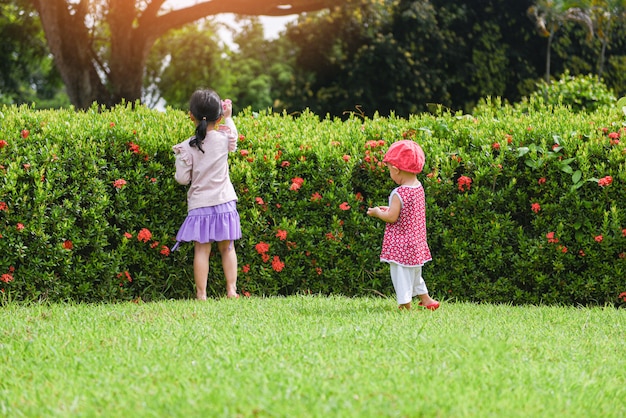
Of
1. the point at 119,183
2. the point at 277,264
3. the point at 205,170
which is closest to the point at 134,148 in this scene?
the point at 119,183

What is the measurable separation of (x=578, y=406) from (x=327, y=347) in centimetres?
135

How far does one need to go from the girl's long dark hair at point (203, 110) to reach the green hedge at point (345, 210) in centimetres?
39

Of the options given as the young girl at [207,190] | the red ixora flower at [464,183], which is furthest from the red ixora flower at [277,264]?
the red ixora flower at [464,183]

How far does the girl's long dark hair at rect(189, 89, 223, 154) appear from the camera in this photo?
6055mm

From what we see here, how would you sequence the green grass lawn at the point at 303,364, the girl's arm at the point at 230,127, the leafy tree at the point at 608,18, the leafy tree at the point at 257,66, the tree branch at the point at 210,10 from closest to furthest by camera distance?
the green grass lawn at the point at 303,364 < the girl's arm at the point at 230,127 < the tree branch at the point at 210,10 < the leafy tree at the point at 608,18 < the leafy tree at the point at 257,66

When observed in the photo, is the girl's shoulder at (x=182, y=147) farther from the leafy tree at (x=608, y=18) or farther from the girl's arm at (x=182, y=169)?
the leafy tree at (x=608, y=18)

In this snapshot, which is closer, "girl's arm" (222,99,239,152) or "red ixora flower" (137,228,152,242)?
"red ixora flower" (137,228,152,242)

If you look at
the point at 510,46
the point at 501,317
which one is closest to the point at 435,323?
the point at 501,317

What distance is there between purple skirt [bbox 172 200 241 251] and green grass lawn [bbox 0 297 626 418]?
80cm

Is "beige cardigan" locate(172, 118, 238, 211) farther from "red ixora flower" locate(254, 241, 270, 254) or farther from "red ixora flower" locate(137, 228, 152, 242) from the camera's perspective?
"red ixora flower" locate(254, 241, 270, 254)

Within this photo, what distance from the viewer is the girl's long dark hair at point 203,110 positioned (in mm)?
6055

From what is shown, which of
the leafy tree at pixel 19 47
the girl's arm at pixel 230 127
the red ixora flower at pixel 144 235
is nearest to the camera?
the red ixora flower at pixel 144 235

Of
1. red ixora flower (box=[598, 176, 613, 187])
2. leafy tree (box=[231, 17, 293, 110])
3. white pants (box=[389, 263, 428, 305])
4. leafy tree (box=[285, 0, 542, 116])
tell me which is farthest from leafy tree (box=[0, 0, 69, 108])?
red ixora flower (box=[598, 176, 613, 187])

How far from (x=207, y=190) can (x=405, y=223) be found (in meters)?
1.72
